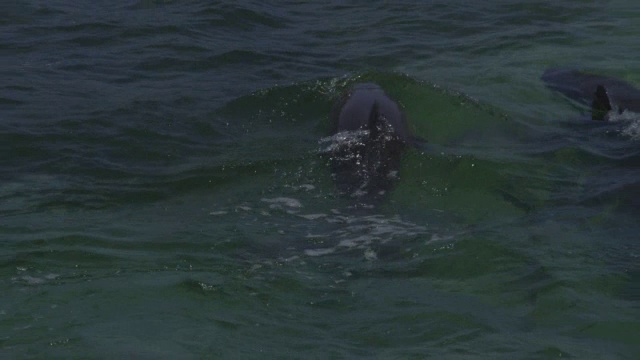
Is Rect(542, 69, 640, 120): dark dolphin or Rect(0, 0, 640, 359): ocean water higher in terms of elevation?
Rect(542, 69, 640, 120): dark dolphin

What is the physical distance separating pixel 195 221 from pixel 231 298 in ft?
5.25

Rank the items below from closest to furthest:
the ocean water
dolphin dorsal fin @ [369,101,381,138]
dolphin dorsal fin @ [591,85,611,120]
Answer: the ocean water → dolphin dorsal fin @ [369,101,381,138] → dolphin dorsal fin @ [591,85,611,120]

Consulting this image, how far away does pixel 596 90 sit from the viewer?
1090cm

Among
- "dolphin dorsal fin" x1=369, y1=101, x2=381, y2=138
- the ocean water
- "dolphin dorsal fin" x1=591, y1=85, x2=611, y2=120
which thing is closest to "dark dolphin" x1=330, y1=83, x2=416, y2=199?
"dolphin dorsal fin" x1=369, y1=101, x2=381, y2=138

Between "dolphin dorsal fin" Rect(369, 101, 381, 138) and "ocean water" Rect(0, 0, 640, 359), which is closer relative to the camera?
"ocean water" Rect(0, 0, 640, 359)

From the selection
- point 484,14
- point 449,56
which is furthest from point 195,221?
point 484,14

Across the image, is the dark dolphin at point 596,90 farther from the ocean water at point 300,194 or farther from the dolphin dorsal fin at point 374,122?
the dolphin dorsal fin at point 374,122

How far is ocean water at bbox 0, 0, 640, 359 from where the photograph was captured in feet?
20.3

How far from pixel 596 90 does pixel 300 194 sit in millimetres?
3652

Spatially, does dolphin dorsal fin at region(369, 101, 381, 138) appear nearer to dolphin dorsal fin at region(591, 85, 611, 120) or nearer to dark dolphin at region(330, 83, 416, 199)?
dark dolphin at region(330, 83, 416, 199)

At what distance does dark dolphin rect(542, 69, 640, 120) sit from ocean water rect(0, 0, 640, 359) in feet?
0.57

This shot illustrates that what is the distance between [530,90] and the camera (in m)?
11.9

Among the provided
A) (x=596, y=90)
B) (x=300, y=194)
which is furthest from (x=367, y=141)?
(x=596, y=90)

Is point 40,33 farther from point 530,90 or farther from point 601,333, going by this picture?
point 601,333
